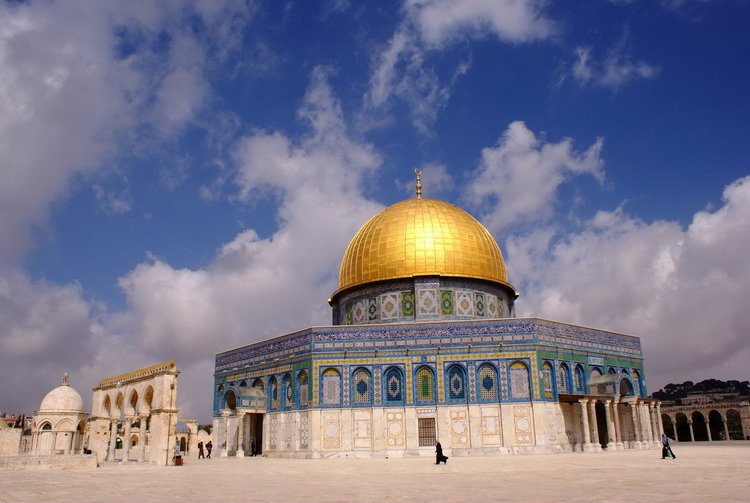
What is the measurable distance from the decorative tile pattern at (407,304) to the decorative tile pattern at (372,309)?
55.5 inches

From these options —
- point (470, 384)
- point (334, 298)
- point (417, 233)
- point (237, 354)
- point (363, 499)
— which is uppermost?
point (417, 233)

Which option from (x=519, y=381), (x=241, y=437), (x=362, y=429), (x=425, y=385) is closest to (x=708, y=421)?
(x=519, y=381)

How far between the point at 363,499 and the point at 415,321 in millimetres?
22001

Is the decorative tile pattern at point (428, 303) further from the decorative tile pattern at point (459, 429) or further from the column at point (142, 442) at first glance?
the column at point (142, 442)

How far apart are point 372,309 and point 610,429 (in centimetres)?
1235

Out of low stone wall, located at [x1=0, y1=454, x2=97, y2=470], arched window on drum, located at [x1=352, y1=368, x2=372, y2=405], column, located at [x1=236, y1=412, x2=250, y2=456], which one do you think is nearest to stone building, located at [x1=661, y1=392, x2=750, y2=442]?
arched window on drum, located at [x1=352, y1=368, x2=372, y2=405]

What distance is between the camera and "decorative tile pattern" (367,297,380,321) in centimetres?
3369

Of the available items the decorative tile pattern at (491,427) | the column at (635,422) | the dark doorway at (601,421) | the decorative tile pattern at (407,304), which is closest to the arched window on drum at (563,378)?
the decorative tile pattern at (491,427)

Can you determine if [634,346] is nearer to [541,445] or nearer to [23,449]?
[541,445]

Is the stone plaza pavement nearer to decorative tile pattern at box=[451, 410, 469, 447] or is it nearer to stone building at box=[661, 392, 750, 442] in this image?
decorative tile pattern at box=[451, 410, 469, 447]

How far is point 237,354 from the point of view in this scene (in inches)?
1358

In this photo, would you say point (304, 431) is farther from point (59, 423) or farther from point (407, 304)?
point (59, 423)

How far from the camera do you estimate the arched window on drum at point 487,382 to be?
28.6 metres

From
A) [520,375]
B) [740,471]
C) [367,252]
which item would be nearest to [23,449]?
[367,252]
